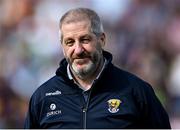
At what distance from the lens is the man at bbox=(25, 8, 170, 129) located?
3906mm

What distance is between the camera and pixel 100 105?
155 inches

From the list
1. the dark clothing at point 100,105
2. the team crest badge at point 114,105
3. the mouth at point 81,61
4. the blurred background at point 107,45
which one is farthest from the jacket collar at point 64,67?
the blurred background at point 107,45

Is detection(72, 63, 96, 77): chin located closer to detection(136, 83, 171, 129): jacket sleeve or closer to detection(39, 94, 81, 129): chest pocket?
detection(39, 94, 81, 129): chest pocket

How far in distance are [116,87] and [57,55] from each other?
4.26 m

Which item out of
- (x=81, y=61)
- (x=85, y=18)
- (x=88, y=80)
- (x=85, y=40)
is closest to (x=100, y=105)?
(x=88, y=80)

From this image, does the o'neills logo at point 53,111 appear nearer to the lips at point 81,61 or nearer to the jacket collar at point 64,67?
the jacket collar at point 64,67

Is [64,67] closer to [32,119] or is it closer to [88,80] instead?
[88,80]

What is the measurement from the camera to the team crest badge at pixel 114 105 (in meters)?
3.91

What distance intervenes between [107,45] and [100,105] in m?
4.23

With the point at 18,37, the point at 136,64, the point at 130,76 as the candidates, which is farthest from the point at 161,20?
the point at 130,76

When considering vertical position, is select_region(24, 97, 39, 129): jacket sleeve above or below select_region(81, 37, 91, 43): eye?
below

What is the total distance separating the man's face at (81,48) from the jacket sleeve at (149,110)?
34 cm

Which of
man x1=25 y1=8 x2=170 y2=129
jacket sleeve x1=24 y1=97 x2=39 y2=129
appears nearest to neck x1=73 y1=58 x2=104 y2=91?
man x1=25 y1=8 x2=170 y2=129

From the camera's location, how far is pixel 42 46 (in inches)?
332
